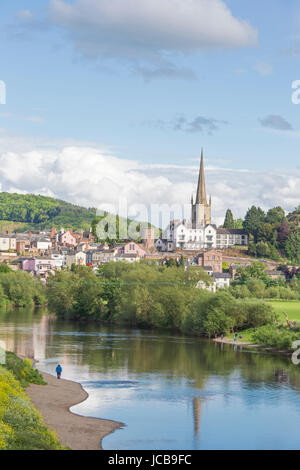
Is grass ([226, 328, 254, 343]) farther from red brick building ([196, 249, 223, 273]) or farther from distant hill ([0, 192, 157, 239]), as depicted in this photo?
distant hill ([0, 192, 157, 239])

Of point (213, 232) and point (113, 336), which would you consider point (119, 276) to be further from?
point (213, 232)

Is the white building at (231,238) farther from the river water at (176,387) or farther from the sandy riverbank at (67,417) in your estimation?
the sandy riverbank at (67,417)

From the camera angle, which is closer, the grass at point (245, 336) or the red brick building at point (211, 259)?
the grass at point (245, 336)

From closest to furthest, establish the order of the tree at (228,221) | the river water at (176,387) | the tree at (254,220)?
the river water at (176,387) → the tree at (254,220) → the tree at (228,221)

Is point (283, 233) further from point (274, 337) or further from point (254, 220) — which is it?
point (274, 337)

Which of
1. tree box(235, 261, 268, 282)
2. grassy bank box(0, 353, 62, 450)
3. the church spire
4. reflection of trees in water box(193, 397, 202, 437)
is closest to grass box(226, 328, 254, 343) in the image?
reflection of trees in water box(193, 397, 202, 437)

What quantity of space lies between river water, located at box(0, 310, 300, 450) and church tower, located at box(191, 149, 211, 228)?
7266 centimetres

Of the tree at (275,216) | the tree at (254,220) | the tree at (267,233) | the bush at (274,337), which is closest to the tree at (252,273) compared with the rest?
the tree at (267,233)

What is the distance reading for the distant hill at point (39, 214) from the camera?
153 metres

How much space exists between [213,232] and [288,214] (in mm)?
15371

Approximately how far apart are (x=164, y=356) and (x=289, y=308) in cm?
2135

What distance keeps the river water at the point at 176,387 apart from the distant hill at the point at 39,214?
4134 inches

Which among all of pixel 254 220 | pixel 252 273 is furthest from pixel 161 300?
pixel 254 220
